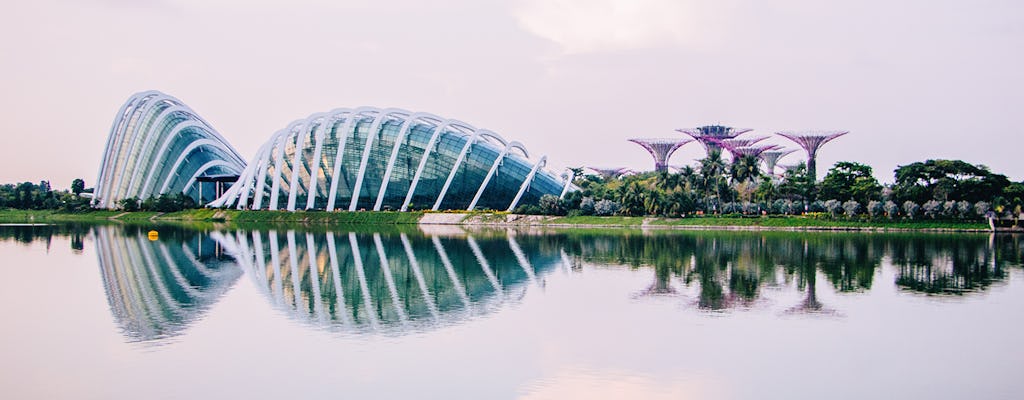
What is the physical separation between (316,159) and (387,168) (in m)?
7.94

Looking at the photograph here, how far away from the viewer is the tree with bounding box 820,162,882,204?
79438mm

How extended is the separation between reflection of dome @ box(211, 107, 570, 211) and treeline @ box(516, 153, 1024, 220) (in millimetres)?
8656

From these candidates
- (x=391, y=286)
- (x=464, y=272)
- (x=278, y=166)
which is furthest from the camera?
(x=278, y=166)

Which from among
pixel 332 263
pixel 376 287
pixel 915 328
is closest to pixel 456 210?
pixel 332 263

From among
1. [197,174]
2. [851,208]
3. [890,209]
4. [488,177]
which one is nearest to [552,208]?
[488,177]

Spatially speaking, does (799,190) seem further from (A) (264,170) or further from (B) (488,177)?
(A) (264,170)

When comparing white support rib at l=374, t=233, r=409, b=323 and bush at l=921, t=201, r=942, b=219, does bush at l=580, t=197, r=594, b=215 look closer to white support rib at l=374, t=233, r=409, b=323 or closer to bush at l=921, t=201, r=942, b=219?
bush at l=921, t=201, r=942, b=219

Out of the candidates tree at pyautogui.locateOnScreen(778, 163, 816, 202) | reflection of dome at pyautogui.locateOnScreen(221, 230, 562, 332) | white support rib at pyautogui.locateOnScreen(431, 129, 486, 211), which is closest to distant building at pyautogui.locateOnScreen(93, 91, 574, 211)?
white support rib at pyautogui.locateOnScreen(431, 129, 486, 211)

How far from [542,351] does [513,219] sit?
223 feet

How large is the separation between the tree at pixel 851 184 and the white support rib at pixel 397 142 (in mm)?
41210

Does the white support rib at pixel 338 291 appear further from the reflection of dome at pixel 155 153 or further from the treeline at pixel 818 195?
the reflection of dome at pixel 155 153

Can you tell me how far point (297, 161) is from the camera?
4001 inches

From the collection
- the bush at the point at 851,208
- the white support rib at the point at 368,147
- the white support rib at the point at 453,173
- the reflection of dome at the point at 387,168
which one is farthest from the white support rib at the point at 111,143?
the bush at the point at 851,208

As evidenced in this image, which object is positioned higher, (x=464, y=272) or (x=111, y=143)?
(x=111, y=143)
